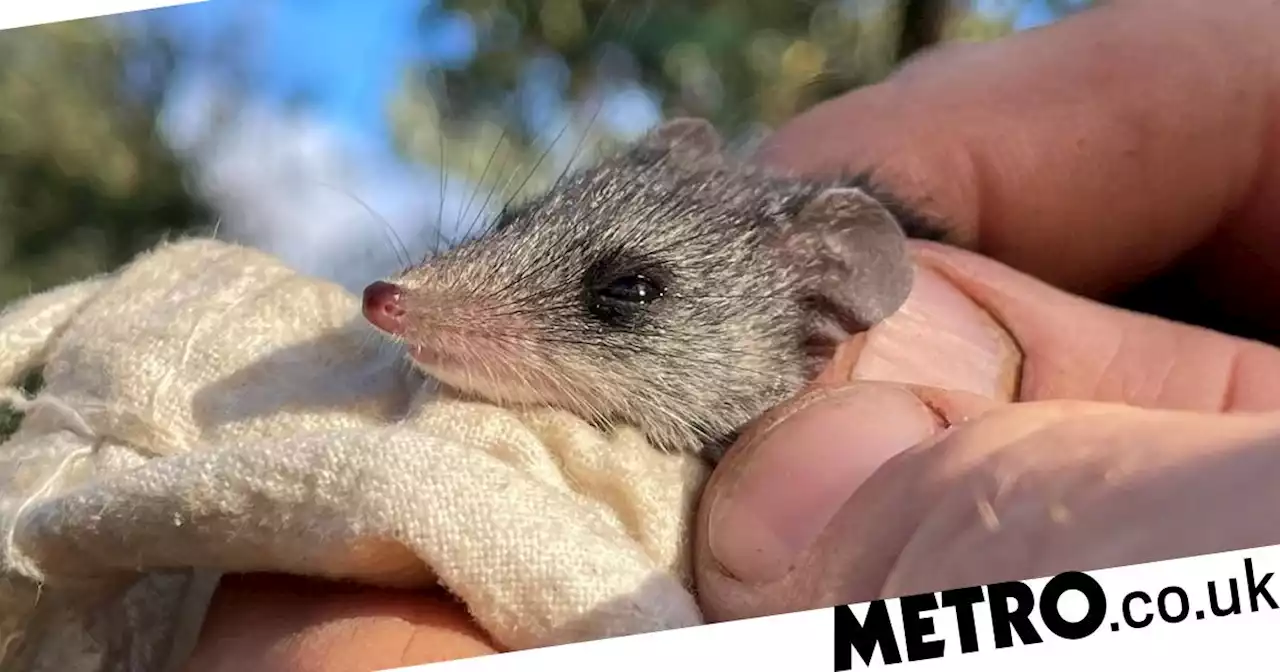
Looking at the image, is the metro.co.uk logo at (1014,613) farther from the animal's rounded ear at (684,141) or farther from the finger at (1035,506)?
the animal's rounded ear at (684,141)

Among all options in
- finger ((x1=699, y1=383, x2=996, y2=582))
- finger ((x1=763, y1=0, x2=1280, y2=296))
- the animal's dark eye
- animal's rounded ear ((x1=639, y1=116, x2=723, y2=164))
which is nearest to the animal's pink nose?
the animal's dark eye

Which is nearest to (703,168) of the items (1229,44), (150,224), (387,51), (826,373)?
(826,373)

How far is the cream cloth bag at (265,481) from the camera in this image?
1079 mm

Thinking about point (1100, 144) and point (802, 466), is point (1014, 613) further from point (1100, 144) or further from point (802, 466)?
point (1100, 144)

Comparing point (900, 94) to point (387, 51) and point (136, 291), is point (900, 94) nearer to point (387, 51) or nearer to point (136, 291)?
point (387, 51)

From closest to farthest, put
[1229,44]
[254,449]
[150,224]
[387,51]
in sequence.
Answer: [254,449]
[1229,44]
[387,51]
[150,224]

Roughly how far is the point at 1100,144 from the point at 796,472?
126cm

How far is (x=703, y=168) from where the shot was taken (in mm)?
1699

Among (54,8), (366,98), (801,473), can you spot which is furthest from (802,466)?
(366,98)

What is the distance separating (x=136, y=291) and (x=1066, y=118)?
1.70 metres

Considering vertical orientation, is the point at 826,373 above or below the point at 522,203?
below

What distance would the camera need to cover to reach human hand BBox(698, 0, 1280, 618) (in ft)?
3.05

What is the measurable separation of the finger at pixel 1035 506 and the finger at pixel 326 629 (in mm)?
277

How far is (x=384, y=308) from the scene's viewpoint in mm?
1315
